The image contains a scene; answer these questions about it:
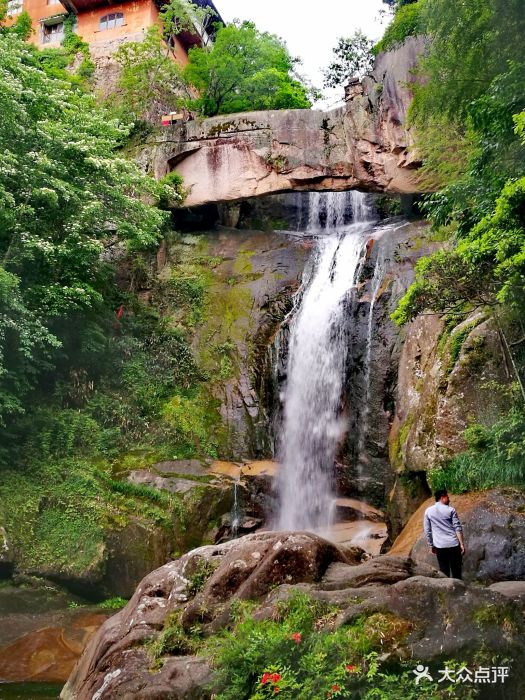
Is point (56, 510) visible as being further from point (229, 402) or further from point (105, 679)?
point (105, 679)

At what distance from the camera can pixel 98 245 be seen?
14.5 metres

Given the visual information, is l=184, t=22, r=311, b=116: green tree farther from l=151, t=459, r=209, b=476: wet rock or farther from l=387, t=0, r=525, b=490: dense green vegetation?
l=151, t=459, r=209, b=476: wet rock

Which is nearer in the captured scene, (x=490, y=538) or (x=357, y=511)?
(x=490, y=538)

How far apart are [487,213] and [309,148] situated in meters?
11.2

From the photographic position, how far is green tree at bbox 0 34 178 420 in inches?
511

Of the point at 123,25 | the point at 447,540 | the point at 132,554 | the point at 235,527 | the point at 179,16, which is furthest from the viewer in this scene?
the point at 123,25

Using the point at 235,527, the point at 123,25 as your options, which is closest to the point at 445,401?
the point at 235,527

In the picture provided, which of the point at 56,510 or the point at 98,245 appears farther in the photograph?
the point at 98,245

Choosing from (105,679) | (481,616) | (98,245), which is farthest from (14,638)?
(98,245)

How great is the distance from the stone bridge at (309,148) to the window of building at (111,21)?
10776 mm

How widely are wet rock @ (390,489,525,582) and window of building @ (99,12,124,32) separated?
2671 cm

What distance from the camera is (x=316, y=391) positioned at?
15.5 metres

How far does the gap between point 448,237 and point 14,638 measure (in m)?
12.9

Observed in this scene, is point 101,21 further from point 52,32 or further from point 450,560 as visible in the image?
point 450,560
